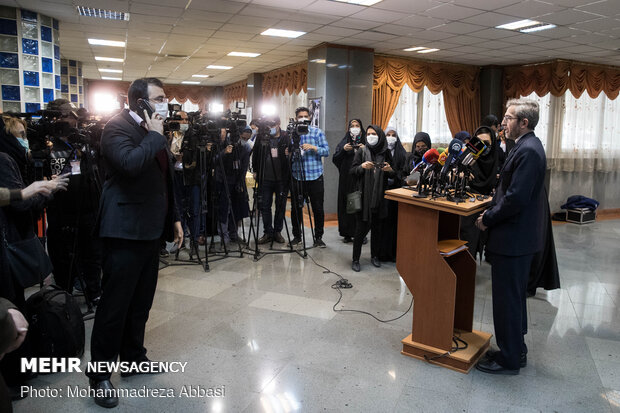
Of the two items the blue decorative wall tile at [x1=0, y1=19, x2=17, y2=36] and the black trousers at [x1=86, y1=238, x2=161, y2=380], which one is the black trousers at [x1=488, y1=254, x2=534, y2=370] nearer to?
the black trousers at [x1=86, y1=238, x2=161, y2=380]

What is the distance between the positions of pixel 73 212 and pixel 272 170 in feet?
7.80

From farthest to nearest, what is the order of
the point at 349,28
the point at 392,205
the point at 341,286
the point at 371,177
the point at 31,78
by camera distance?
1. the point at 349,28
2. the point at 31,78
3. the point at 392,205
4. the point at 371,177
5. the point at 341,286

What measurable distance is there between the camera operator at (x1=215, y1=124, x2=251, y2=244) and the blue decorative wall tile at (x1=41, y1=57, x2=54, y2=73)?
2490mm

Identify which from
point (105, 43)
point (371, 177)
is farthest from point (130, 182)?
point (105, 43)

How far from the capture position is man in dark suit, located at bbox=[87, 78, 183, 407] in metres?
2.11

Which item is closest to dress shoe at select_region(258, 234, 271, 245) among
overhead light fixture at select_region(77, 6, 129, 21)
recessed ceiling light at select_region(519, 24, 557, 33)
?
overhead light fixture at select_region(77, 6, 129, 21)

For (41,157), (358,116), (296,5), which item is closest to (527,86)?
(358,116)

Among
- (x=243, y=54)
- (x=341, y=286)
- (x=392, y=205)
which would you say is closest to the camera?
(x=341, y=286)

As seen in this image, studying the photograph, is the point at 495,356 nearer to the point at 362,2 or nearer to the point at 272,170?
the point at 272,170

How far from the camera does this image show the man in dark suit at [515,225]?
237 centimetres

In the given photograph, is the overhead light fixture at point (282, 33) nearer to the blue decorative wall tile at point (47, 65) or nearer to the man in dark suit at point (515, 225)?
the blue decorative wall tile at point (47, 65)

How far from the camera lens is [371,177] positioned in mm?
4383

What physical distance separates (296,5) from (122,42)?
3.99 m

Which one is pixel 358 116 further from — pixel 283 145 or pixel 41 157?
pixel 41 157
